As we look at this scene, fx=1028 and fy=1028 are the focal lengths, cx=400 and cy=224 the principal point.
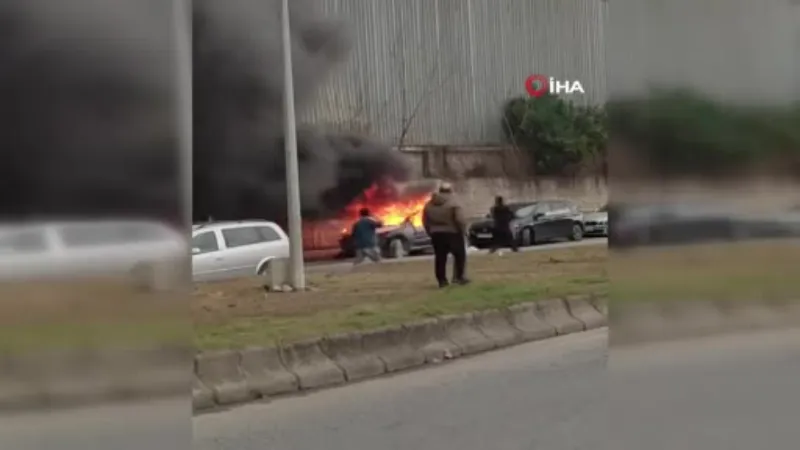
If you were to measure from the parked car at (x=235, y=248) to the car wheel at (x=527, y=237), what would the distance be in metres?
0.62

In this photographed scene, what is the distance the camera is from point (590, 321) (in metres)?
2.37

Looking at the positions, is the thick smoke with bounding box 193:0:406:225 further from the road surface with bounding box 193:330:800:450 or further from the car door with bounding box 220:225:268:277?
the road surface with bounding box 193:330:800:450

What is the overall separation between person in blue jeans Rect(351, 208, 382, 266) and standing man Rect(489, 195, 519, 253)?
12.2 inches

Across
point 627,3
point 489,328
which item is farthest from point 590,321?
point 627,3

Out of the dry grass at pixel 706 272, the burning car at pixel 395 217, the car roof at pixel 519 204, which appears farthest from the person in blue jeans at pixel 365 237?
the dry grass at pixel 706 272

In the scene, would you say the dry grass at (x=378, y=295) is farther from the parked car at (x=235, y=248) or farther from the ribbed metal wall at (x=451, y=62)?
the ribbed metal wall at (x=451, y=62)

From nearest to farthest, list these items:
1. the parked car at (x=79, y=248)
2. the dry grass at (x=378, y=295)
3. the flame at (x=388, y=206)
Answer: the parked car at (x=79, y=248)
the dry grass at (x=378, y=295)
the flame at (x=388, y=206)

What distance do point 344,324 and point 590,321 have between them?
0.57 m

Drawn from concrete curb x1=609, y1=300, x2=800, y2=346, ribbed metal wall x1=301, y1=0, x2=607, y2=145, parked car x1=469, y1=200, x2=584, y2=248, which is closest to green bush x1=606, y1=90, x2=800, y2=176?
ribbed metal wall x1=301, y1=0, x2=607, y2=145

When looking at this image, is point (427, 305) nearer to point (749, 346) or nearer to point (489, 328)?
point (489, 328)

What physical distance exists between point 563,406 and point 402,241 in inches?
23.8

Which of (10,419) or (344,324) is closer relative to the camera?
(10,419)

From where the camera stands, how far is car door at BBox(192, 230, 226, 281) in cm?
181

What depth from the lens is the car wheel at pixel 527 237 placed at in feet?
7.85
